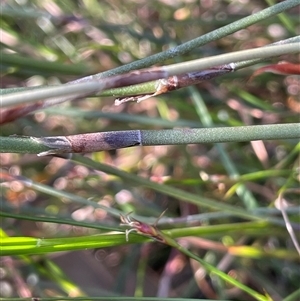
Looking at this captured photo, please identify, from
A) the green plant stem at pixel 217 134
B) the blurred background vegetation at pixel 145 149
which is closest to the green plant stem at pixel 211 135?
the green plant stem at pixel 217 134

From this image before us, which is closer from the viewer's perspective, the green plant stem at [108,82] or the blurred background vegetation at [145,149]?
the green plant stem at [108,82]

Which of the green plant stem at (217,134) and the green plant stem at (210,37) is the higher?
the green plant stem at (210,37)

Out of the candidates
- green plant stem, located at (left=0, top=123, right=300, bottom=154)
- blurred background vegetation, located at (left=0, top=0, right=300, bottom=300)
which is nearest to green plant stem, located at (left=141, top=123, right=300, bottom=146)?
green plant stem, located at (left=0, top=123, right=300, bottom=154)

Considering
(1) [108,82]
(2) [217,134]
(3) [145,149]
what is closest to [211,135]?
(2) [217,134]

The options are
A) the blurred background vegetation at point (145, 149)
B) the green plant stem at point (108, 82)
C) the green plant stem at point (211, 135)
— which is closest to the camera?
the green plant stem at point (108, 82)

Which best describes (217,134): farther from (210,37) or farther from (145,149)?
(145,149)

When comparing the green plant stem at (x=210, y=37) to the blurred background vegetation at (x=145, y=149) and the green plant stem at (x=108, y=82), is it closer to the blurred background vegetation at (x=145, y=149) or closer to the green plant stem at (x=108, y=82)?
the green plant stem at (x=108, y=82)

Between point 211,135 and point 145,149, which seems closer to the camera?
point 211,135

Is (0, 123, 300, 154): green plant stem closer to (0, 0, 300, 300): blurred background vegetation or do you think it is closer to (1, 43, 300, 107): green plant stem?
(1, 43, 300, 107): green plant stem
